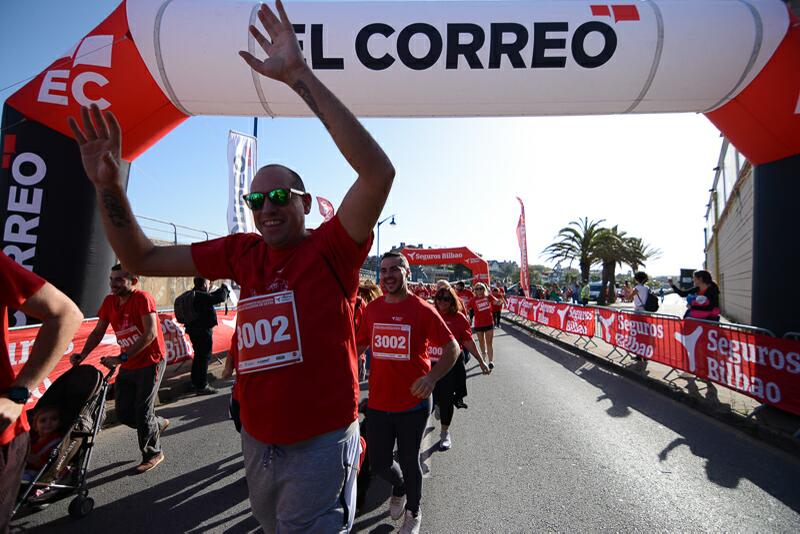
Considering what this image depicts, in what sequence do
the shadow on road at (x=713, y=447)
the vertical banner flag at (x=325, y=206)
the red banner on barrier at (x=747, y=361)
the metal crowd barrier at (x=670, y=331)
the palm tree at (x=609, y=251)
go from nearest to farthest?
the shadow on road at (x=713, y=447) → the red banner on barrier at (x=747, y=361) → the metal crowd barrier at (x=670, y=331) → the vertical banner flag at (x=325, y=206) → the palm tree at (x=609, y=251)

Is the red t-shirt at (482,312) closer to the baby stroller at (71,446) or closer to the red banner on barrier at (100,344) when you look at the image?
the red banner on barrier at (100,344)

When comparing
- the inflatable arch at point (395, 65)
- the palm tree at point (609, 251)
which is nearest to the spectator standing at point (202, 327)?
the inflatable arch at point (395, 65)

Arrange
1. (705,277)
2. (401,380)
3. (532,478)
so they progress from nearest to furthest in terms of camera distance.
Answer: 1. (401,380)
2. (532,478)
3. (705,277)

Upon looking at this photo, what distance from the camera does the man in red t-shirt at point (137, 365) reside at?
4.04m

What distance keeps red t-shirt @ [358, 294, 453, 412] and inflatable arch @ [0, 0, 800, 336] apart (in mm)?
2962

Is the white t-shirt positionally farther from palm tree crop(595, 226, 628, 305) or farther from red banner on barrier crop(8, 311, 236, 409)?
palm tree crop(595, 226, 628, 305)

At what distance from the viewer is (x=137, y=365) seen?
410 cm

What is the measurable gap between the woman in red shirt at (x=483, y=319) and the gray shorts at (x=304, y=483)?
7.81 m

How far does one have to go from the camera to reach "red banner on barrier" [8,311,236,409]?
15.1 ft

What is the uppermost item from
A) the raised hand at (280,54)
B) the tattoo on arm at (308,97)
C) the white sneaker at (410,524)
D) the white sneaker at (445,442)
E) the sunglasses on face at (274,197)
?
the raised hand at (280,54)

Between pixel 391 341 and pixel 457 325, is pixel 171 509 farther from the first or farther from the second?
pixel 457 325

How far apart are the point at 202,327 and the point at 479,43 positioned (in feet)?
19.3

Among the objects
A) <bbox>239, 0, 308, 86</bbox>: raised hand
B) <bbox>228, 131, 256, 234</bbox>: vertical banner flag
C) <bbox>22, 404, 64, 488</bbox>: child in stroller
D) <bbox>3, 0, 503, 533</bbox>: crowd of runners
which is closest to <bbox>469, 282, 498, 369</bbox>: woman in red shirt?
<bbox>228, 131, 256, 234</bbox>: vertical banner flag

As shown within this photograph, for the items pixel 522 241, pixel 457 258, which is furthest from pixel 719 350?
pixel 457 258
